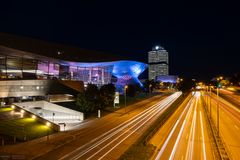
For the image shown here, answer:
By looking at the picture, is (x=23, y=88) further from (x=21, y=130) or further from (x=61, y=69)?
(x=61, y=69)

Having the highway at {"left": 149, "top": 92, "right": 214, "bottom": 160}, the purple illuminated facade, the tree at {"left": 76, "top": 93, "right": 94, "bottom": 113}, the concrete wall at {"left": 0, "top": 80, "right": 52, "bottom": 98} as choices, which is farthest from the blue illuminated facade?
the highway at {"left": 149, "top": 92, "right": 214, "bottom": 160}

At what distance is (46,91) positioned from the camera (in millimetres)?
52938

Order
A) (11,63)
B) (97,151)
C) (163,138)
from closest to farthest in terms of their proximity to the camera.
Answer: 1. (97,151)
2. (163,138)
3. (11,63)

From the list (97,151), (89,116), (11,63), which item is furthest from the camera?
(11,63)

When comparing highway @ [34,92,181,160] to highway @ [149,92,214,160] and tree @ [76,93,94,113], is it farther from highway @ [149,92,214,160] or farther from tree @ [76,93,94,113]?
tree @ [76,93,94,113]

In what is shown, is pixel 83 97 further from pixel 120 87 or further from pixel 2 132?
pixel 120 87

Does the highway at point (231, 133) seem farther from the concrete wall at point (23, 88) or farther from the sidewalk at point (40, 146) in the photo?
the concrete wall at point (23, 88)

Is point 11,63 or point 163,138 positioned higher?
point 11,63

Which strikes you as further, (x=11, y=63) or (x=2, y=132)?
(x=11, y=63)

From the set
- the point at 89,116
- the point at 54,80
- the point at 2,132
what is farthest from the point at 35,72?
the point at 2,132

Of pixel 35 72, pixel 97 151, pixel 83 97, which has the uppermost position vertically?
pixel 35 72

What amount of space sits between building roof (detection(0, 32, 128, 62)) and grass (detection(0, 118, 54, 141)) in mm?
21997

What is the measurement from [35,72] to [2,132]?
108 feet

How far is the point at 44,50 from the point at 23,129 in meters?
35.0
